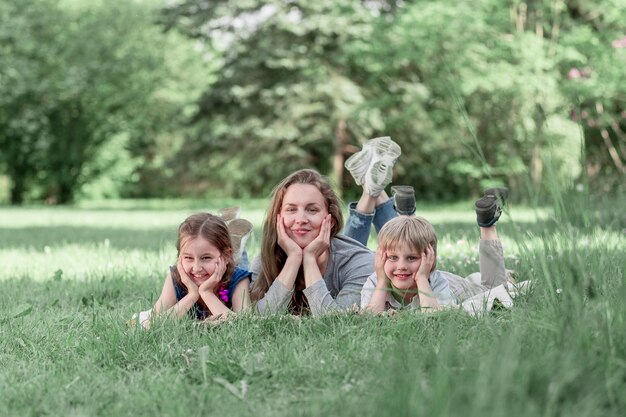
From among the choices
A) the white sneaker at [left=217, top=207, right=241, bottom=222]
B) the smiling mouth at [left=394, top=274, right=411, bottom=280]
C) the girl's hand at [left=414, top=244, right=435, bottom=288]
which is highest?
the white sneaker at [left=217, top=207, right=241, bottom=222]

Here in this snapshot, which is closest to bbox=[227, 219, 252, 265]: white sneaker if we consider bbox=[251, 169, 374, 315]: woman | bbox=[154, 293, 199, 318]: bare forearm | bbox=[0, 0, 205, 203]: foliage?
bbox=[251, 169, 374, 315]: woman

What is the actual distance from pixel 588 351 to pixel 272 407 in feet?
2.81

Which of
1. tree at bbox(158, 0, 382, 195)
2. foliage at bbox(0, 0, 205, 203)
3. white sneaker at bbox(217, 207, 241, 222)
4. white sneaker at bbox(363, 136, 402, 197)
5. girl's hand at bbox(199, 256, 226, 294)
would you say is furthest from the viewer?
foliage at bbox(0, 0, 205, 203)

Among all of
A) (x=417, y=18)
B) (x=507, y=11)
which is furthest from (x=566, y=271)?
(x=507, y=11)

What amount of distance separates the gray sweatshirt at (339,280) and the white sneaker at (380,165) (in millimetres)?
367

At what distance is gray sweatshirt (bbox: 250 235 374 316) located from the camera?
139 inches

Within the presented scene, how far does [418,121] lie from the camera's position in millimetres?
20156

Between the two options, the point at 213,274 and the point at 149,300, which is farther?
the point at 149,300

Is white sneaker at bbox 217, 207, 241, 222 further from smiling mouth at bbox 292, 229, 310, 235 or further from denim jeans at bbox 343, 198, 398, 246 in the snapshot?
smiling mouth at bbox 292, 229, 310, 235

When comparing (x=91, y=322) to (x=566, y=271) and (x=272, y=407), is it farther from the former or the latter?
(x=566, y=271)

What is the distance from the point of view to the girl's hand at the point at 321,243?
3626 millimetres

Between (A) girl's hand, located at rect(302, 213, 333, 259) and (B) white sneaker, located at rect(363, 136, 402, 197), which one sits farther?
(B) white sneaker, located at rect(363, 136, 402, 197)

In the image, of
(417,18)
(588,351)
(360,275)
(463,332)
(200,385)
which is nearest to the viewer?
(588,351)

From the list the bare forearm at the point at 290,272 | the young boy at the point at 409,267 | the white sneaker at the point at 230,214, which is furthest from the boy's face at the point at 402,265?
the white sneaker at the point at 230,214
